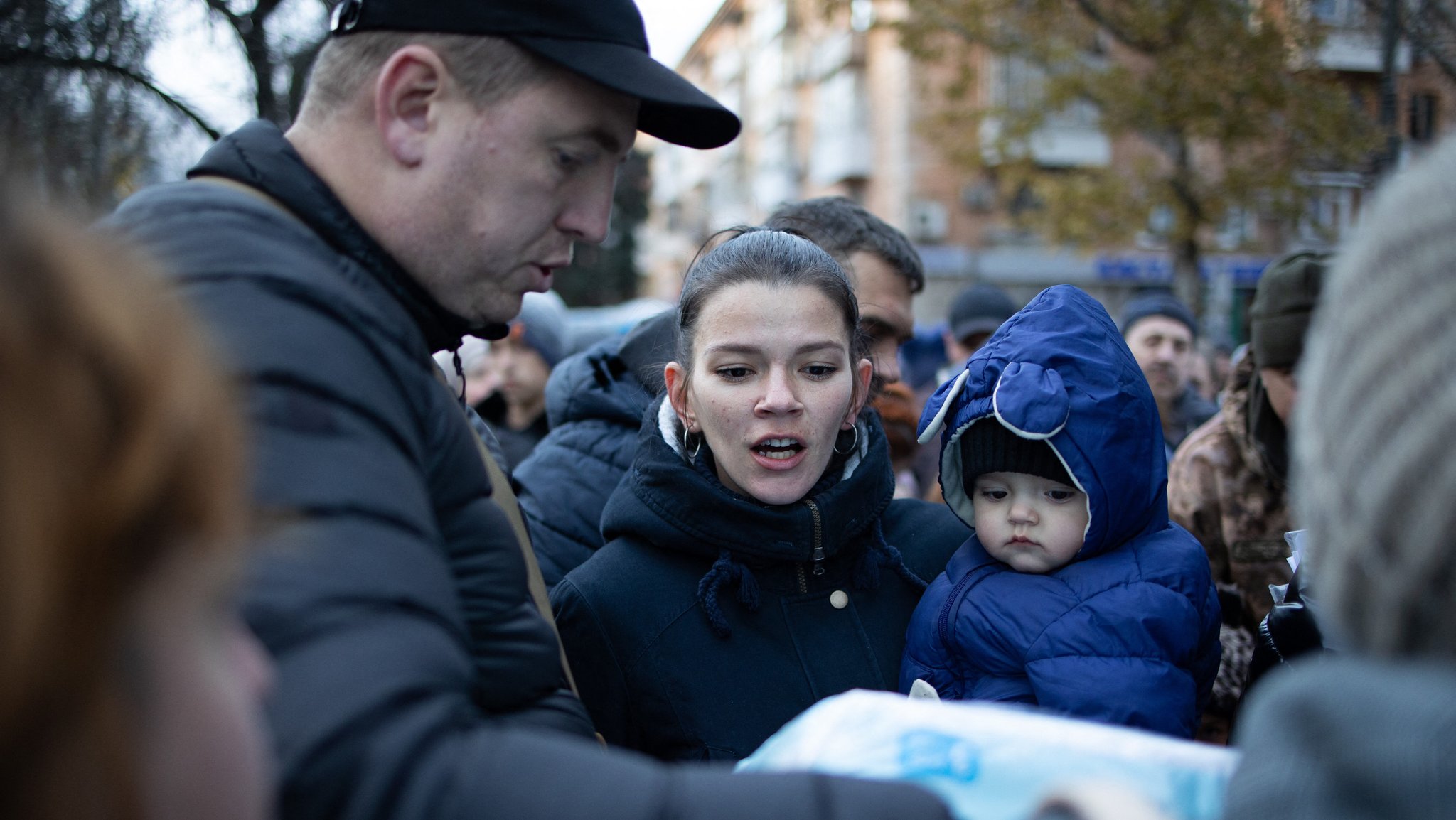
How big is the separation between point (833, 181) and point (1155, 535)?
27909 mm

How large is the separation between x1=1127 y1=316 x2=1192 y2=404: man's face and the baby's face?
3.39m

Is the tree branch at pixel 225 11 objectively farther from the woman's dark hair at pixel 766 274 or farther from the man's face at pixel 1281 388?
the man's face at pixel 1281 388

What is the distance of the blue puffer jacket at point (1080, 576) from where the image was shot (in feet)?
6.84

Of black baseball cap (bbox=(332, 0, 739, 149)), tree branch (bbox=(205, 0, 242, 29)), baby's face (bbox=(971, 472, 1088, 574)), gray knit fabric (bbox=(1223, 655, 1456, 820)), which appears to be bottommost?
baby's face (bbox=(971, 472, 1088, 574))

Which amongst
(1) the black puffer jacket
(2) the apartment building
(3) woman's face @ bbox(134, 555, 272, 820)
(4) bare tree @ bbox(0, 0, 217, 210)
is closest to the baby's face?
(1) the black puffer jacket

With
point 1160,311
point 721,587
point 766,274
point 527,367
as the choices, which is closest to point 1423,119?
point 1160,311

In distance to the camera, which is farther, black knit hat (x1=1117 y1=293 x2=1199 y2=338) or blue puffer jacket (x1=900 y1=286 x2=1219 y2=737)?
black knit hat (x1=1117 y1=293 x2=1199 y2=338)

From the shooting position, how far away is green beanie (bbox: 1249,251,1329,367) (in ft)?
11.6

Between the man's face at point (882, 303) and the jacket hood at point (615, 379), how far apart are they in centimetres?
64

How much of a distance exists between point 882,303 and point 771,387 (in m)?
1.23

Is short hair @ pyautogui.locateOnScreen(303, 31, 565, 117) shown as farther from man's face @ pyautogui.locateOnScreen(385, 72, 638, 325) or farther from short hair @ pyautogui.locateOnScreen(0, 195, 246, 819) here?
short hair @ pyautogui.locateOnScreen(0, 195, 246, 819)

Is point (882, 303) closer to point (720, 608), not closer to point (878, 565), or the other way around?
point (878, 565)

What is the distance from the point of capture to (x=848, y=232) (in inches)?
137

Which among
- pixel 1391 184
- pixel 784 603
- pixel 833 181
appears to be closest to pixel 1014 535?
pixel 784 603
